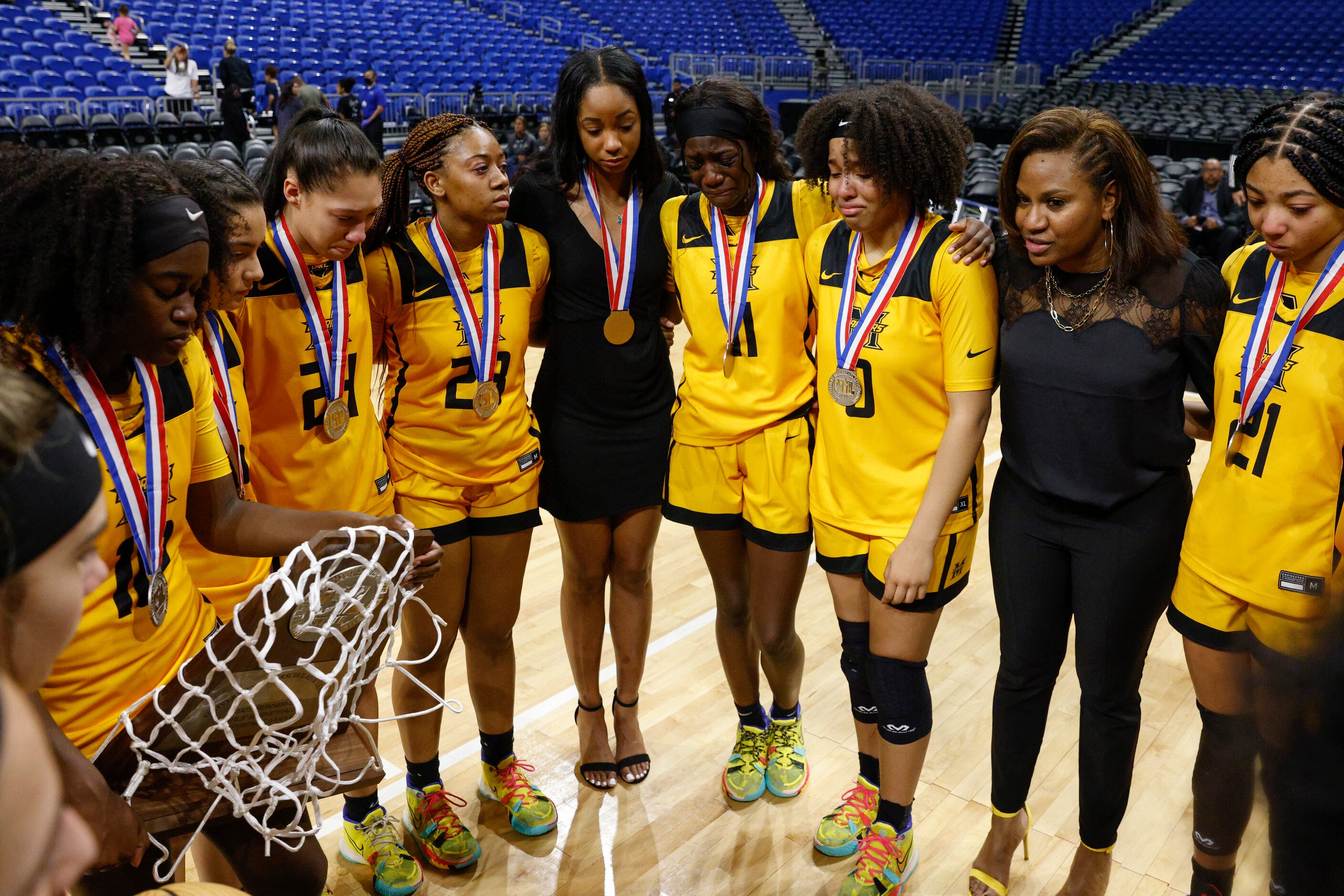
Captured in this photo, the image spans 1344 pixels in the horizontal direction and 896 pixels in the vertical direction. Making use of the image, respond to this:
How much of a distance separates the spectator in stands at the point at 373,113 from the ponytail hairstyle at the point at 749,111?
8505 millimetres

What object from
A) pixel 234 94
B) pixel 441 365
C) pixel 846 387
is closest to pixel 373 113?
pixel 234 94

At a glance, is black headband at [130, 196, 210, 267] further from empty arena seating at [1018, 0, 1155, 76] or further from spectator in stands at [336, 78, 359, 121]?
empty arena seating at [1018, 0, 1155, 76]

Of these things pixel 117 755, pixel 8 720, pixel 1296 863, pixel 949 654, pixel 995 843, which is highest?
pixel 8 720

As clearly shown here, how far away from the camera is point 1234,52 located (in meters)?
19.0

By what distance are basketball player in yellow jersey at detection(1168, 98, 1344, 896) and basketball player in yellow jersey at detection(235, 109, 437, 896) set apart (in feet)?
5.80

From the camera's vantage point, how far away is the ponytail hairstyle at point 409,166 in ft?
7.99

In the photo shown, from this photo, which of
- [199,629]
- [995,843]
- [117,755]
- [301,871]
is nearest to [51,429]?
[117,755]

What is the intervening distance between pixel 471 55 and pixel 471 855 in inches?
625

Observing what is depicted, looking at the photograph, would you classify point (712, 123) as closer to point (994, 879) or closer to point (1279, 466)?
point (1279, 466)

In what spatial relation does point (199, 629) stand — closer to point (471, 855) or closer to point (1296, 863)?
point (471, 855)

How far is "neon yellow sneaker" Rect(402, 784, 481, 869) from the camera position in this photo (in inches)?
106

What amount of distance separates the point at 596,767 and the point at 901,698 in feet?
3.37

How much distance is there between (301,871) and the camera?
1913mm

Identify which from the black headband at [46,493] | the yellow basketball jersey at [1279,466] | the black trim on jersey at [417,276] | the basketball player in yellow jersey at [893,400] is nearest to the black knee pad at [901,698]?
the basketball player in yellow jersey at [893,400]
